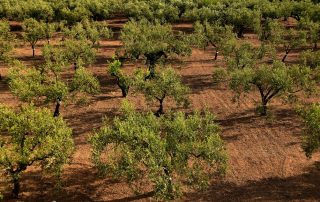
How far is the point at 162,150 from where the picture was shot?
1335 inches

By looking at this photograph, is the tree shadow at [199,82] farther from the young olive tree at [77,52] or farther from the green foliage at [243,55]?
the young olive tree at [77,52]

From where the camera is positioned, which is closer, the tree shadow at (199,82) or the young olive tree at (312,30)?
the tree shadow at (199,82)

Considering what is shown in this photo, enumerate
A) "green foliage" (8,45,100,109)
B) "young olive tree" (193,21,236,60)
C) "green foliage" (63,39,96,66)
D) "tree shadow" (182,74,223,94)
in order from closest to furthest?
"green foliage" (8,45,100,109), "tree shadow" (182,74,223,94), "green foliage" (63,39,96,66), "young olive tree" (193,21,236,60)

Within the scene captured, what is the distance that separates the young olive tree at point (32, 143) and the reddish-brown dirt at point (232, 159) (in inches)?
183

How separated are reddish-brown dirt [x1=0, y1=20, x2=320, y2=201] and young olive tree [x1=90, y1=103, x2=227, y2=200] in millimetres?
5190

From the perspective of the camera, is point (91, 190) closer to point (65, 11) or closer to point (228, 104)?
point (228, 104)

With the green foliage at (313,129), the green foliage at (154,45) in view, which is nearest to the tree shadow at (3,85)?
the green foliage at (154,45)

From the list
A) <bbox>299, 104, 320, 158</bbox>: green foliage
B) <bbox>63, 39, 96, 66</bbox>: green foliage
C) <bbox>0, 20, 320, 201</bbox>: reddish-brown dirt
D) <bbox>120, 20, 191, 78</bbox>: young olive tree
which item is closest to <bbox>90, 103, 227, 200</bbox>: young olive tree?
<bbox>0, 20, 320, 201</bbox>: reddish-brown dirt

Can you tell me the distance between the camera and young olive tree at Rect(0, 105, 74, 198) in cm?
3509

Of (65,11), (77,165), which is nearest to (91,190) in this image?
(77,165)

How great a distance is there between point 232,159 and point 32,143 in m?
23.7

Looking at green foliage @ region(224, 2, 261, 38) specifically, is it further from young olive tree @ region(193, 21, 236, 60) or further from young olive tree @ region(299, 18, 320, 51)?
young olive tree @ region(193, 21, 236, 60)

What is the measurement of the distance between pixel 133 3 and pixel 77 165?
74.2 meters

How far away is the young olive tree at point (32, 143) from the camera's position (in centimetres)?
3509
